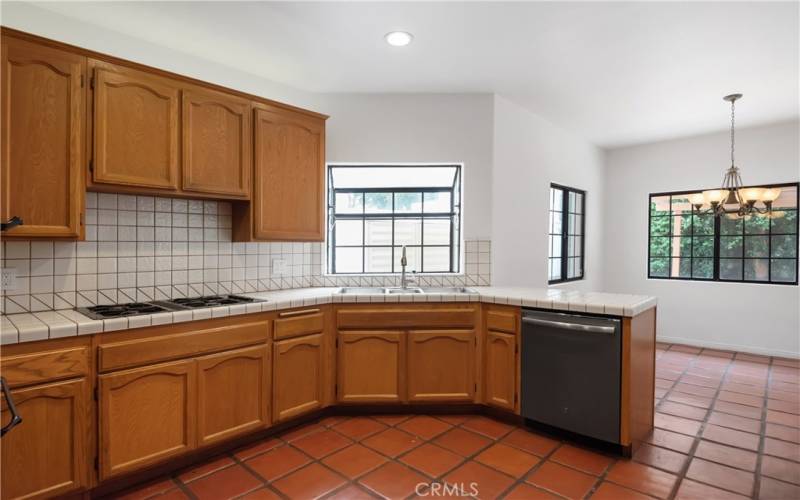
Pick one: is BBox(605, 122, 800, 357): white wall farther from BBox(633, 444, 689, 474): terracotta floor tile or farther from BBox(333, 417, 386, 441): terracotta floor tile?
BBox(333, 417, 386, 441): terracotta floor tile

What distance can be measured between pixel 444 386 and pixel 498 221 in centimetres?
153

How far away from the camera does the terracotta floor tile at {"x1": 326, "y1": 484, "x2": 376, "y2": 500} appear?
6.62ft

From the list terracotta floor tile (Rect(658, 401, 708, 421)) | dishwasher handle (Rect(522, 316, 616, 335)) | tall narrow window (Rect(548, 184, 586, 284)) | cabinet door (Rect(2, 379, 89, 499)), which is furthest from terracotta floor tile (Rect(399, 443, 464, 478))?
tall narrow window (Rect(548, 184, 586, 284))

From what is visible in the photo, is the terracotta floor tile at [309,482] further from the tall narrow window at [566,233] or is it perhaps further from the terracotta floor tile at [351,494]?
the tall narrow window at [566,233]

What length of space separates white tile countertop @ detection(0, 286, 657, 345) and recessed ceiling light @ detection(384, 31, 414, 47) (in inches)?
65.4

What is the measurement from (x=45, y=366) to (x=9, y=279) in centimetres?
70

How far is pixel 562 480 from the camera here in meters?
2.18

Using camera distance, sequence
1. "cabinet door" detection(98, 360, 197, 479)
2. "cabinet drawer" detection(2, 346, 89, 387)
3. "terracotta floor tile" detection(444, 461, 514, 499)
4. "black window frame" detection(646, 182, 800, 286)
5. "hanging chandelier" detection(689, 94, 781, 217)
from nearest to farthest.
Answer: "cabinet drawer" detection(2, 346, 89, 387) → "cabinet door" detection(98, 360, 197, 479) → "terracotta floor tile" detection(444, 461, 514, 499) → "hanging chandelier" detection(689, 94, 781, 217) → "black window frame" detection(646, 182, 800, 286)

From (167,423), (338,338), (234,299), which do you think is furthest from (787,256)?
(167,423)

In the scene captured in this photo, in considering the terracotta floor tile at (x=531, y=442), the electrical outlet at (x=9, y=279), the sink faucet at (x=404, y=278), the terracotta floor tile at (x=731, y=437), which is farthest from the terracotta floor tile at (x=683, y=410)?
the electrical outlet at (x=9, y=279)

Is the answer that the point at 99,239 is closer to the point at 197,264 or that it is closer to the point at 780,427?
the point at 197,264

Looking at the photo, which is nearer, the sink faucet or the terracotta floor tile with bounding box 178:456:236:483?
the terracotta floor tile with bounding box 178:456:236:483

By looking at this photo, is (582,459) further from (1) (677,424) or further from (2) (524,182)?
(2) (524,182)

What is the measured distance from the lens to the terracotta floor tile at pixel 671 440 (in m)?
2.53
